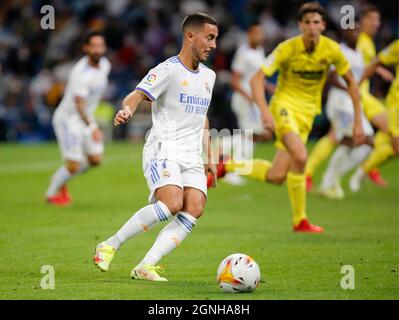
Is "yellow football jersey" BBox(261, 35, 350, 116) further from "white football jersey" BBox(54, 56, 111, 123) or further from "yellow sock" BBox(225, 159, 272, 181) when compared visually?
"white football jersey" BBox(54, 56, 111, 123)

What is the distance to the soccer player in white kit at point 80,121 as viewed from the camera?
14734 mm

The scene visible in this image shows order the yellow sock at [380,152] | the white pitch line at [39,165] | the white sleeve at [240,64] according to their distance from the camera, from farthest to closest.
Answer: the white pitch line at [39,165] < the white sleeve at [240,64] < the yellow sock at [380,152]

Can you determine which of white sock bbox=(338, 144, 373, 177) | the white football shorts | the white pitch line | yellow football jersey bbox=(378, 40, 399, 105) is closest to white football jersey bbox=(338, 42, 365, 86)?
the white football shorts

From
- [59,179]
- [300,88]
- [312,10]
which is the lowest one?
[59,179]

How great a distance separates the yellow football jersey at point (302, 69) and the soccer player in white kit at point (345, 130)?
383cm

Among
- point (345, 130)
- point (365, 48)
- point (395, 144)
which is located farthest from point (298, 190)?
point (365, 48)

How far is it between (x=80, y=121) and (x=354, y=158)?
455cm

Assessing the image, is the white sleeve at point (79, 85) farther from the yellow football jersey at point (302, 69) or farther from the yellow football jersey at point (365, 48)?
the yellow football jersey at point (365, 48)

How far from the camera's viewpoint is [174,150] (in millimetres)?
8820

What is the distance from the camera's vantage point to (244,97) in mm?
18172

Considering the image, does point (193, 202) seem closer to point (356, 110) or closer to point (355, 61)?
point (356, 110)

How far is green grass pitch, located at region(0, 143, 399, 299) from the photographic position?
823cm

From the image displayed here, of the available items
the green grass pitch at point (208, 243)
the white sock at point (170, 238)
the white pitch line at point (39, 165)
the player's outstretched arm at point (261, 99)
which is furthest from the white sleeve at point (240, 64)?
the white sock at point (170, 238)
